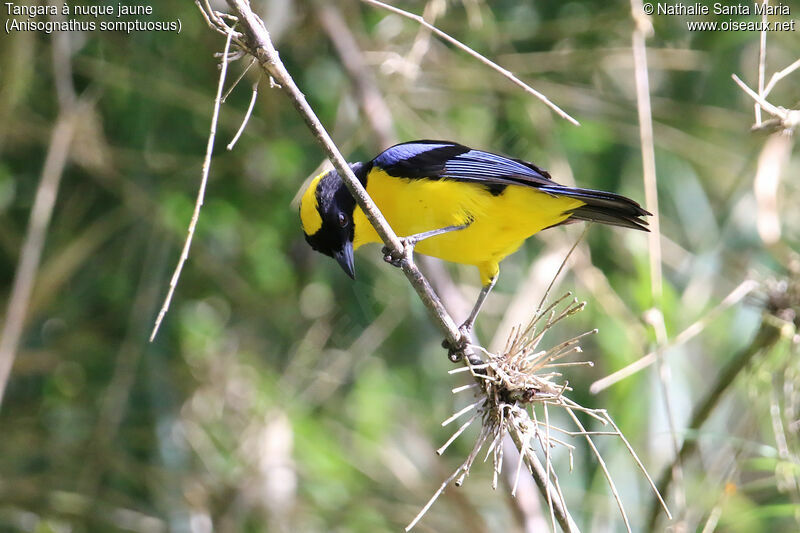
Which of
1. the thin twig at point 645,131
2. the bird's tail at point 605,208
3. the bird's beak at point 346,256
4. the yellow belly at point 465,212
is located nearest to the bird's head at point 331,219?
the bird's beak at point 346,256

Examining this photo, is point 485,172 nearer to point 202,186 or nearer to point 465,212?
point 465,212

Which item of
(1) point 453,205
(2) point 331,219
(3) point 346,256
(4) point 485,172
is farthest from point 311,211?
(4) point 485,172

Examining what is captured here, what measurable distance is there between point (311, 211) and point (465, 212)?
592 millimetres

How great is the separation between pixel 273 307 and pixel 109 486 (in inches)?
51.1

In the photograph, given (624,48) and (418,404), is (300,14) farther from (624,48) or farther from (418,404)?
(418,404)

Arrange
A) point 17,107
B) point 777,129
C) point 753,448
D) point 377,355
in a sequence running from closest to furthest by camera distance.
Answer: point 777,129 < point 753,448 < point 17,107 < point 377,355

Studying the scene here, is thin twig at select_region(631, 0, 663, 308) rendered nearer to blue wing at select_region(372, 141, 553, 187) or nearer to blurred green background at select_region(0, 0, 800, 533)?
blue wing at select_region(372, 141, 553, 187)

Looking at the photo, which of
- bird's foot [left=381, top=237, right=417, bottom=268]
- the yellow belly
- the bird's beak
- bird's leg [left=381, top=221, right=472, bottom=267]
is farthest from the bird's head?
bird's foot [left=381, top=237, right=417, bottom=268]

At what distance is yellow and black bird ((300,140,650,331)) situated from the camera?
290 centimetres

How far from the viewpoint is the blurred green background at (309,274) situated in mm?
4055

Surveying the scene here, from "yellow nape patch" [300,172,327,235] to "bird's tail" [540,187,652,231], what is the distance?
0.84 meters

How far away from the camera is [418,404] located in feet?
17.6

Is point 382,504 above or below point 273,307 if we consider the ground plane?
below

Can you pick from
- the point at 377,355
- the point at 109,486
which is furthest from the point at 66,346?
the point at 377,355
